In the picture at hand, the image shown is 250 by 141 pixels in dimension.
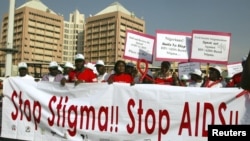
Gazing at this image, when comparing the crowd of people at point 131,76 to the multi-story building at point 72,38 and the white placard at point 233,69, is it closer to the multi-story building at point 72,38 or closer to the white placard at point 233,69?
the white placard at point 233,69

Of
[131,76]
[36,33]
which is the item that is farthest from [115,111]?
[36,33]

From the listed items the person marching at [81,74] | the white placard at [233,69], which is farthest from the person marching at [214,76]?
the white placard at [233,69]

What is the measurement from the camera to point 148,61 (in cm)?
741

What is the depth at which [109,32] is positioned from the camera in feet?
533

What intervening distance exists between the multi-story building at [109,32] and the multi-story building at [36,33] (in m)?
13.6

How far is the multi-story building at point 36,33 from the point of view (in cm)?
15062

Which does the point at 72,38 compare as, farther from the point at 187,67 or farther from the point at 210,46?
the point at 210,46

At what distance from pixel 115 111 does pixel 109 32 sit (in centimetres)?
15745

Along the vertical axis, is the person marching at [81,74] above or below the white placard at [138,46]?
below

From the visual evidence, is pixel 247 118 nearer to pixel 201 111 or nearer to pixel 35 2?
pixel 201 111

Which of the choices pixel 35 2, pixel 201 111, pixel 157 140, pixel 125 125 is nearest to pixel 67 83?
pixel 125 125

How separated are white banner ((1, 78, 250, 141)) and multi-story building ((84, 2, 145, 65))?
146461mm

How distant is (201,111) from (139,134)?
1002mm

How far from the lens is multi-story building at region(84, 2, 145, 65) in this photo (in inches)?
6250
